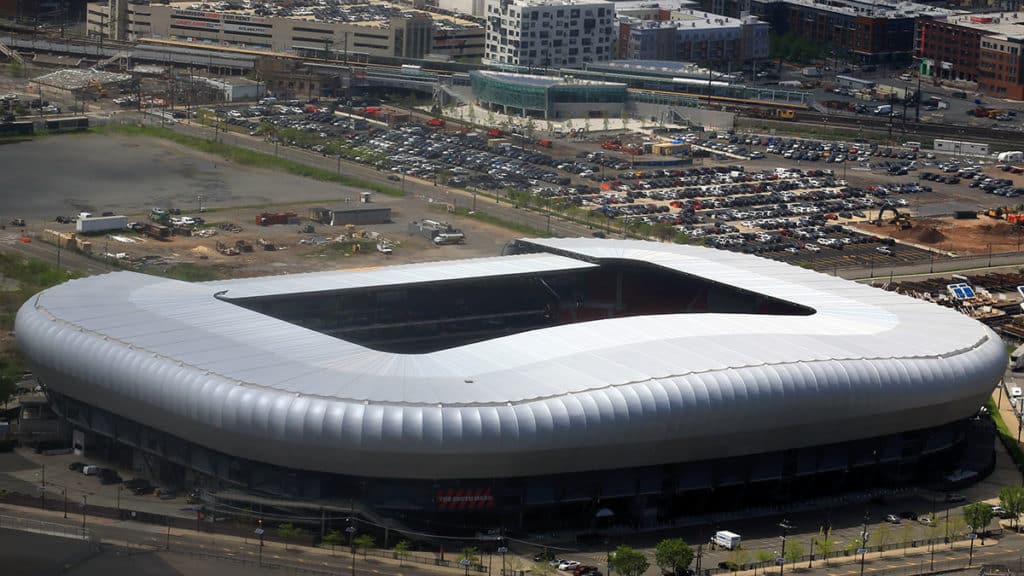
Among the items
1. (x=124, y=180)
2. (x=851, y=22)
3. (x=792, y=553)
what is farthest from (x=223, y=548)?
(x=851, y=22)

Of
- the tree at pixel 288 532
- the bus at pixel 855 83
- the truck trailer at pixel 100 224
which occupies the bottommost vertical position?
the tree at pixel 288 532

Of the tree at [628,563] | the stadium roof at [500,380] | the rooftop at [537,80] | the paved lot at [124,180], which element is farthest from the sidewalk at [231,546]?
the rooftop at [537,80]

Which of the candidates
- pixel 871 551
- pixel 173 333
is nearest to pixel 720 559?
pixel 871 551

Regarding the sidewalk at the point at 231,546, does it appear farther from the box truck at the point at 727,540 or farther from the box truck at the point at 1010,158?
the box truck at the point at 1010,158

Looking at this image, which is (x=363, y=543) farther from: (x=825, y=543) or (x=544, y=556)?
(x=825, y=543)

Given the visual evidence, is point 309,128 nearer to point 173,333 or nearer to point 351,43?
point 351,43

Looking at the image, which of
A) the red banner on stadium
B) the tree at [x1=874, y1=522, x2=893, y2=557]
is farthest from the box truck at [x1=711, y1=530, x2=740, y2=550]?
the red banner on stadium
